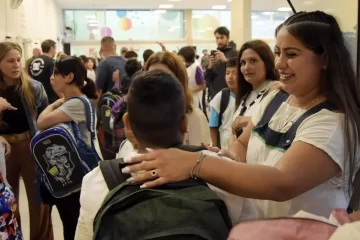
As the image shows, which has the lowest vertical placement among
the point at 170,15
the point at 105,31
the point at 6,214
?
the point at 6,214

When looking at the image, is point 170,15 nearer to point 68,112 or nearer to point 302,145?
point 68,112

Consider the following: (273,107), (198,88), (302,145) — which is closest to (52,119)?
(273,107)

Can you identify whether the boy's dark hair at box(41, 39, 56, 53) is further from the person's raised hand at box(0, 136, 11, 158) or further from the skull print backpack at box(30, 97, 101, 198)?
the skull print backpack at box(30, 97, 101, 198)

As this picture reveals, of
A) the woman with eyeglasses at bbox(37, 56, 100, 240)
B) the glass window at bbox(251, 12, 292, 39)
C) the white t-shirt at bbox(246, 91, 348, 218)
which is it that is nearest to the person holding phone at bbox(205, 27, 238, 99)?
the woman with eyeglasses at bbox(37, 56, 100, 240)

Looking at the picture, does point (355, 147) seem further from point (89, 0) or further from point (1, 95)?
point (89, 0)

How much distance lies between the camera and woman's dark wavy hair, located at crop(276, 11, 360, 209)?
4.01 ft

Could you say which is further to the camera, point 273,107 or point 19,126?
point 19,126

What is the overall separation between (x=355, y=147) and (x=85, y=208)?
773 mm

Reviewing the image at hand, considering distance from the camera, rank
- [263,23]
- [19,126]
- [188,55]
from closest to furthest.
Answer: [19,126] < [188,55] < [263,23]

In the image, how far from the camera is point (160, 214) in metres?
0.98

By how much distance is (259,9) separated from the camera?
48.0ft

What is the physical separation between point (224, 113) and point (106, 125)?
938 millimetres

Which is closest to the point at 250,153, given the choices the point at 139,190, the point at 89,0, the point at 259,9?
the point at 139,190

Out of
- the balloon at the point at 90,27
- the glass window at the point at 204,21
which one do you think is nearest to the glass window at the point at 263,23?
the glass window at the point at 204,21
